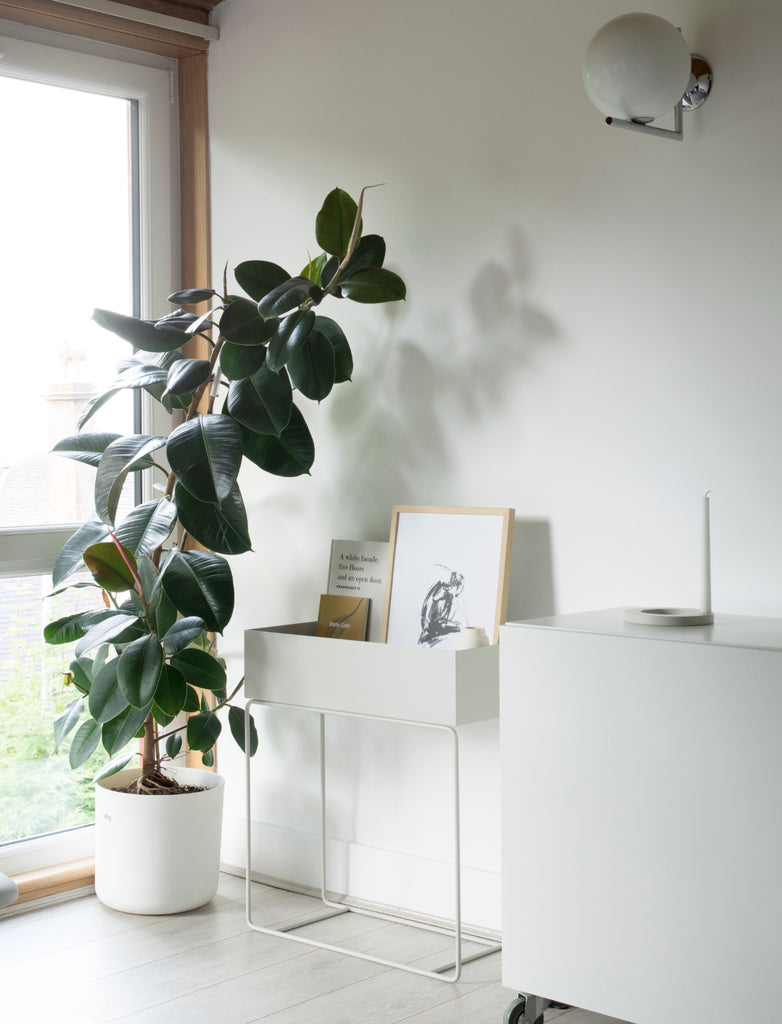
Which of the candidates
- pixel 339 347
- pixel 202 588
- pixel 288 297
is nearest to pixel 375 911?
pixel 202 588

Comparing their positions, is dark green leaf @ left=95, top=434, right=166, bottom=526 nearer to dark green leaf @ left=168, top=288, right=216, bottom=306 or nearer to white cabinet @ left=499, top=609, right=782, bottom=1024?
dark green leaf @ left=168, top=288, right=216, bottom=306

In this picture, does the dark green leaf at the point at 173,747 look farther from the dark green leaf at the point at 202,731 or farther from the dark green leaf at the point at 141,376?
the dark green leaf at the point at 141,376

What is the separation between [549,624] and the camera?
2068mm

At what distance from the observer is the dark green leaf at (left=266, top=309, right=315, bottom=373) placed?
2416 mm

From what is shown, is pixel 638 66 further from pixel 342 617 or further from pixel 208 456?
pixel 342 617

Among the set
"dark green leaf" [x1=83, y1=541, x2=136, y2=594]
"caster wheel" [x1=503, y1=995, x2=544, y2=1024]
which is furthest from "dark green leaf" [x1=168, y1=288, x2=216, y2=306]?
"caster wheel" [x1=503, y1=995, x2=544, y2=1024]

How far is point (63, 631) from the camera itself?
2754 millimetres

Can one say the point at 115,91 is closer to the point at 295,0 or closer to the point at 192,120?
the point at 192,120

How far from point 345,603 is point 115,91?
5.22 ft

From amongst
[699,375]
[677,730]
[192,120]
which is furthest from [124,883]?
[192,120]

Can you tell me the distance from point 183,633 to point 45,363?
92 centimetres

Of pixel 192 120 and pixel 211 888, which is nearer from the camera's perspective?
pixel 211 888

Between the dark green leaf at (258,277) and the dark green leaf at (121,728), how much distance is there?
1.00 metres

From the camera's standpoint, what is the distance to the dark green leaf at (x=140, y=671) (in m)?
2.49
